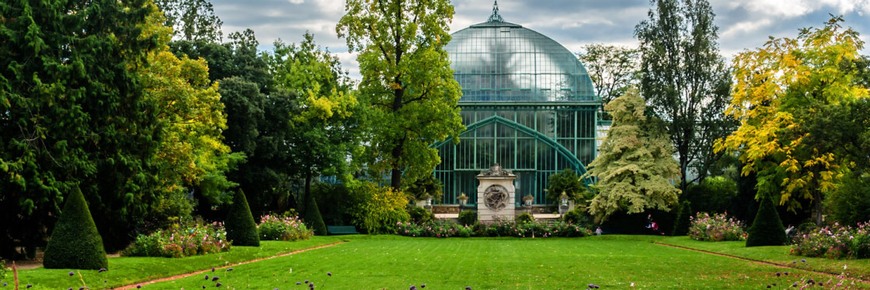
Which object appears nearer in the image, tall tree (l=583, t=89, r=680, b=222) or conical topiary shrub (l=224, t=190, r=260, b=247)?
conical topiary shrub (l=224, t=190, r=260, b=247)

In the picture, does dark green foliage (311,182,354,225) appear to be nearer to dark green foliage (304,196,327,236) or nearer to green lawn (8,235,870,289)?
dark green foliage (304,196,327,236)

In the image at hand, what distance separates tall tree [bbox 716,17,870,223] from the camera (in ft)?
88.2

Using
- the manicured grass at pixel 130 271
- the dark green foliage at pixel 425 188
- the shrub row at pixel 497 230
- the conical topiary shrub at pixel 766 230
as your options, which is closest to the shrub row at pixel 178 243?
the manicured grass at pixel 130 271

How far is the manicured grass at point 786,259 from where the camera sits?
1758 centimetres

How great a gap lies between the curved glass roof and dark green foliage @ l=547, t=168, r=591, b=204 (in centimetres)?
712

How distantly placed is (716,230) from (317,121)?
18.0 m

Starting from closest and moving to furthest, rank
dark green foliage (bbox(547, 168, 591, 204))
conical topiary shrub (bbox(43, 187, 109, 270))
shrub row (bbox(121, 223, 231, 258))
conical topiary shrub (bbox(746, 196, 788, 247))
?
conical topiary shrub (bbox(43, 187, 109, 270)) < shrub row (bbox(121, 223, 231, 258)) < conical topiary shrub (bbox(746, 196, 788, 247)) < dark green foliage (bbox(547, 168, 591, 204))

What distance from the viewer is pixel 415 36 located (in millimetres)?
38781

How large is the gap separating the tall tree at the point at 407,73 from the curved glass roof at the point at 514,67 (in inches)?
505

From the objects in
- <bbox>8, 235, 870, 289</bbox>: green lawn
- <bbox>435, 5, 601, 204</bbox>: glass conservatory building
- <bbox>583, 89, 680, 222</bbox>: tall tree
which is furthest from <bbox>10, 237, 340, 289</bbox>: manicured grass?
<bbox>435, 5, 601, 204</bbox>: glass conservatory building

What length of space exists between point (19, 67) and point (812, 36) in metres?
24.1

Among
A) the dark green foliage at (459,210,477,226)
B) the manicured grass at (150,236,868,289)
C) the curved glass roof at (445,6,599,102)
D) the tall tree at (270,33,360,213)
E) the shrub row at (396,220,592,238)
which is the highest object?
the curved glass roof at (445,6,599,102)

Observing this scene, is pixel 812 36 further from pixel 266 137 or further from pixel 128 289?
pixel 128 289

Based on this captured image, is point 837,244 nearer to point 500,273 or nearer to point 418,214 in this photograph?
point 500,273
